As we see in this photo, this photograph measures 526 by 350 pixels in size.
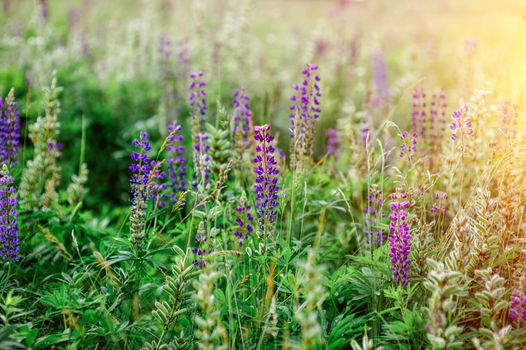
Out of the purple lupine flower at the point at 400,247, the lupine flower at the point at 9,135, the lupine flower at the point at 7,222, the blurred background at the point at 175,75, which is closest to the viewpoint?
the purple lupine flower at the point at 400,247

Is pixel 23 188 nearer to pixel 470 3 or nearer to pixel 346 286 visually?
pixel 346 286

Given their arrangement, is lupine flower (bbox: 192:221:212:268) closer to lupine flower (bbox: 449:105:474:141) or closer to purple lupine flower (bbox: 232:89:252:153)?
purple lupine flower (bbox: 232:89:252:153)

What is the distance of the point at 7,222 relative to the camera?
2477 mm

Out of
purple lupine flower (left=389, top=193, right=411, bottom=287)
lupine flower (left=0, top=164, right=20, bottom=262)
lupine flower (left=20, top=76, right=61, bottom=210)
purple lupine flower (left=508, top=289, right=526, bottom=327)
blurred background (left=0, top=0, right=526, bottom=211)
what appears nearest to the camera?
purple lupine flower (left=508, top=289, right=526, bottom=327)

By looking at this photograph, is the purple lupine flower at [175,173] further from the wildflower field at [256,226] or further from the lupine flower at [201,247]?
the lupine flower at [201,247]

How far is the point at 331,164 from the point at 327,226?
1.93ft

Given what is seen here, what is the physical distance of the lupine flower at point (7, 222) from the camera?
8.07ft

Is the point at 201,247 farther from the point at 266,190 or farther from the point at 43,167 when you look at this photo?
the point at 43,167

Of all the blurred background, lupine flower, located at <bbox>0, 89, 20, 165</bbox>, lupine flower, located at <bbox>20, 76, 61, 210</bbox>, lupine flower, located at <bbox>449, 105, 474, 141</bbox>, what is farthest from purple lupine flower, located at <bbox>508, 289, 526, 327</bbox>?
lupine flower, located at <bbox>0, 89, 20, 165</bbox>

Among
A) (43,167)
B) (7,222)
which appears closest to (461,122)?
(7,222)

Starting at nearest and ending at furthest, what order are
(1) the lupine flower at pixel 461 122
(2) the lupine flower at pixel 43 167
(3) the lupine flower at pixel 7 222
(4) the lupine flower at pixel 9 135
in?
(3) the lupine flower at pixel 7 222, (1) the lupine flower at pixel 461 122, (4) the lupine flower at pixel 9 135, (2) the lupine flower at pixel 43 167

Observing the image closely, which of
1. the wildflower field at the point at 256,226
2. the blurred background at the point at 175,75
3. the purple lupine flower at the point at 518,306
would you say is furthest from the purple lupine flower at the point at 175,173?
the purple lupine flower at the point at 518,306

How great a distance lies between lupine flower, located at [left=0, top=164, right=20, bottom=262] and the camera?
2459 mm

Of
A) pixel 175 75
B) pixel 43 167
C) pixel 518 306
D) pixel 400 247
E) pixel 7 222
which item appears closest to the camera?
pixel 518 306
